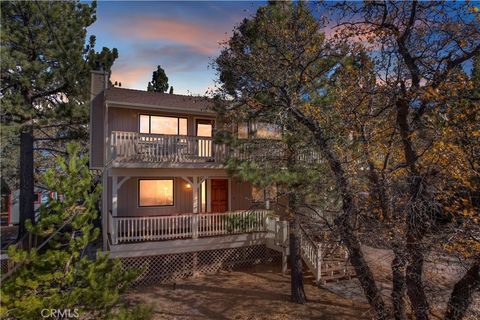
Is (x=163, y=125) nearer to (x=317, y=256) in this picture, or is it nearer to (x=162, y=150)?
(x=162, y=150)

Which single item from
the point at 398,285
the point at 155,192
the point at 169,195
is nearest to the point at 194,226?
the point at 169,195

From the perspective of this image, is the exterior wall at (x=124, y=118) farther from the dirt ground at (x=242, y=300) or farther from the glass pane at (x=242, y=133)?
the dirt ground at (x=242, y=300)

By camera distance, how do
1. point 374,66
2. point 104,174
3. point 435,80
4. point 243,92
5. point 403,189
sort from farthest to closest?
point 104,174 < point 243,92 < point 374,66 < point 403,189 < point 435,80

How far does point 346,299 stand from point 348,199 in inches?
184

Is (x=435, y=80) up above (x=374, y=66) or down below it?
below

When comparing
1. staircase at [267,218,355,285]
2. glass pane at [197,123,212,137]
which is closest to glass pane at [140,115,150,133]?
glass pane at [197,123,212,137]

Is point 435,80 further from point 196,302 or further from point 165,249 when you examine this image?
point 165,249

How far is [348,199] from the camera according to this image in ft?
24.8

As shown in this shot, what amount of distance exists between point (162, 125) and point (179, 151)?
2.23m

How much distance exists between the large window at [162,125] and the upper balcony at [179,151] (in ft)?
4.20

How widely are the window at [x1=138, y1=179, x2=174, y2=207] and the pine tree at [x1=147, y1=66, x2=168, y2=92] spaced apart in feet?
61.9

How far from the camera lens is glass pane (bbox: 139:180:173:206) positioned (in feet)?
47.0

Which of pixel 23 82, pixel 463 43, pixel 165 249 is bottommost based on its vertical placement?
pixel 165 249

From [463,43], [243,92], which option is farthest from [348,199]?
[243,92]
